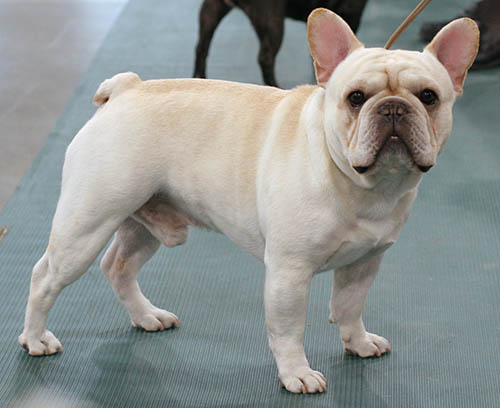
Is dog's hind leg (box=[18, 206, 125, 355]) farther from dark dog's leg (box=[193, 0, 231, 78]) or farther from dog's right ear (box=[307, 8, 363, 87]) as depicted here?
dark dog's leg (box=[193, 0, 231, 78])

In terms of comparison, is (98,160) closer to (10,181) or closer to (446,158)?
(10,181)

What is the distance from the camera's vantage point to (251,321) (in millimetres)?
2434

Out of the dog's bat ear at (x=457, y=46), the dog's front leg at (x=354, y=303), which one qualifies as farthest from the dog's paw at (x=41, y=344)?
the dog's bat ear at (x=457, y=46)

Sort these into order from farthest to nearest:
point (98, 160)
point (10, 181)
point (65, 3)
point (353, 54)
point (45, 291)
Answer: point (65, 3) → point (10, 181) → point (45, 291) → point (98, 160) → point (353, 54)

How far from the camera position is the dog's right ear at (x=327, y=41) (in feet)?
5.74

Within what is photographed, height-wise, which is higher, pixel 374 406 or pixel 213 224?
pixel 213 224

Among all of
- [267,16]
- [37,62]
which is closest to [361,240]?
[267,16]

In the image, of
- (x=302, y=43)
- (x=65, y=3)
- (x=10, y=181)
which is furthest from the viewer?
(x=65, y=3)

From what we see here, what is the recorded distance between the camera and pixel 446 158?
3.59 m

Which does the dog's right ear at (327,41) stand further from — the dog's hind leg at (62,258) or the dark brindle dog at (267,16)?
the dark brindle dog at (267,16)

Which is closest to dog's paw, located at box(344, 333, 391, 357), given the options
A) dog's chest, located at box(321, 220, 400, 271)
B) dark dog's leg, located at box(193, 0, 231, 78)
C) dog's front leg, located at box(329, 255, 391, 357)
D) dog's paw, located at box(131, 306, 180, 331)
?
dog's front leg, located at box(329, 255, 391, 357)

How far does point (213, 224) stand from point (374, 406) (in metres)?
0.61

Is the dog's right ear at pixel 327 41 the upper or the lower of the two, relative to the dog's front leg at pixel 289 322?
upper

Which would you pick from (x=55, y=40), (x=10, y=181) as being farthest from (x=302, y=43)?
(x=10, y=181)
